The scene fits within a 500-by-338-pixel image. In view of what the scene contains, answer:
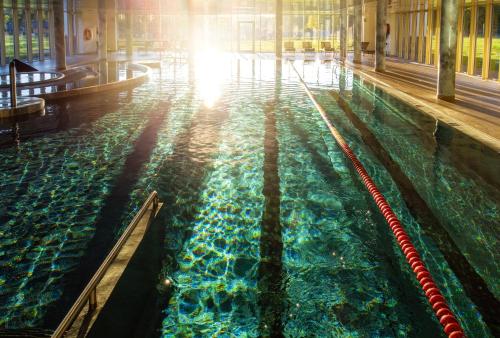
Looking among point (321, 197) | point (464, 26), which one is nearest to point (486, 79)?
point (464, 26)

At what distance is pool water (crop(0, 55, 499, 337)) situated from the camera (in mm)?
3562

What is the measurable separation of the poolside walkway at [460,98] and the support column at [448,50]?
0.91 ft

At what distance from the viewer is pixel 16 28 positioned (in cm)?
2225

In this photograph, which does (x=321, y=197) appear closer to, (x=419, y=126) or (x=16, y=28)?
(x=419, y=126)

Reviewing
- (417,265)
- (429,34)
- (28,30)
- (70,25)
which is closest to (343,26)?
(429,34)

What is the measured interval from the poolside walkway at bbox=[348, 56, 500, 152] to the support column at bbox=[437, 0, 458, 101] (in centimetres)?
28

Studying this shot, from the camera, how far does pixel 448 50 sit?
39.3ft

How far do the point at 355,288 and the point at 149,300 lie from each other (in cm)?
149

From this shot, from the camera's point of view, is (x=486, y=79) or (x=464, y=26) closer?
(x=486, y=79)

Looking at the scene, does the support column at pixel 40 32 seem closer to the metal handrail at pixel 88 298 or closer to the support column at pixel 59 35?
the support column at pixel 59 35

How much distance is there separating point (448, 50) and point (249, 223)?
8740mm

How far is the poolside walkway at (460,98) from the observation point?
29.0 feet

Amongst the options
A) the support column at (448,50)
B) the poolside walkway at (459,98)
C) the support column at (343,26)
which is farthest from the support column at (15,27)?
the support column at (448,50)

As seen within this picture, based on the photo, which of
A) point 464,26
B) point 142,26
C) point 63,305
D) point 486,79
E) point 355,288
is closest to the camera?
point 63,305
